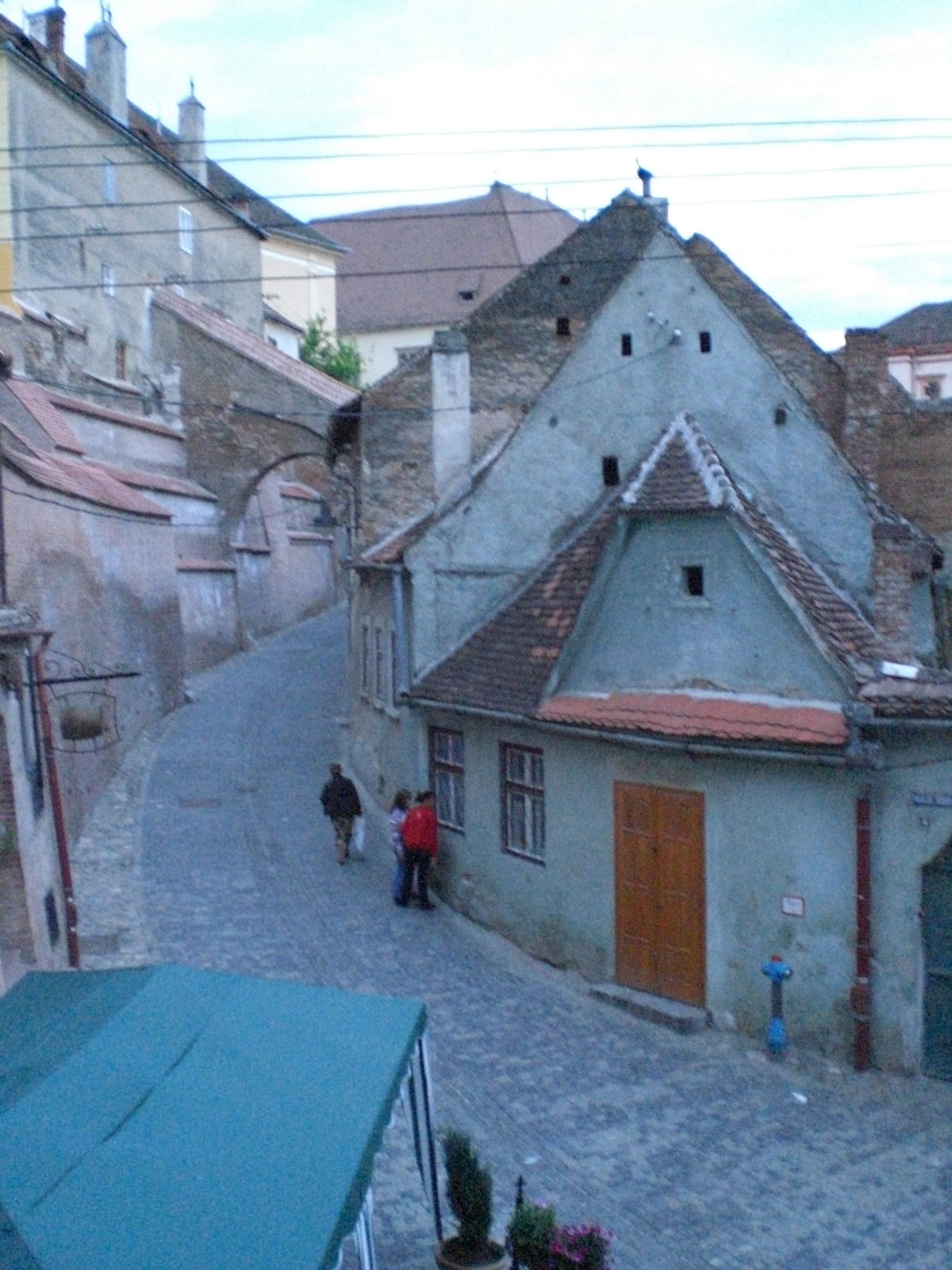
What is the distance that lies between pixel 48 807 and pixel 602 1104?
286 inches

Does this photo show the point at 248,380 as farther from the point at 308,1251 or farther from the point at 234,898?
the point at 308,1251

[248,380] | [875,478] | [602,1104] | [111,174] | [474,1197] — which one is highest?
[111,174]

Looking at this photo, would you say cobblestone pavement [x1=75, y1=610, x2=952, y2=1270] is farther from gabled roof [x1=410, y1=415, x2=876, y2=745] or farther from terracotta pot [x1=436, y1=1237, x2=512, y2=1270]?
gabled roof [x1=410, y1=415, x2=876, y2=745]

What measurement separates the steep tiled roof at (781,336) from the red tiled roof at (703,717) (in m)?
10.2

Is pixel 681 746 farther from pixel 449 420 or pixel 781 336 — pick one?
pixel 781 336

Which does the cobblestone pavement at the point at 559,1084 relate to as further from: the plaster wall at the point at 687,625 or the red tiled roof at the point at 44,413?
the red tiled roof at the point at 44,413

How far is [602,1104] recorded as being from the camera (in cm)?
1120

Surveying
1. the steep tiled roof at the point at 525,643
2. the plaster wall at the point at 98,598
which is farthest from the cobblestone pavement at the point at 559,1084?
the steep tiled roof at the point at 525,643

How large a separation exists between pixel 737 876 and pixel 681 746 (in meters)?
1.36

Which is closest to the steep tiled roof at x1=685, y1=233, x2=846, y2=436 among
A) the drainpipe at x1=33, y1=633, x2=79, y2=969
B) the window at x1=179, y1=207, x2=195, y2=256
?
the drainpipe at x1=33, y1=633, x2=79, y2=969

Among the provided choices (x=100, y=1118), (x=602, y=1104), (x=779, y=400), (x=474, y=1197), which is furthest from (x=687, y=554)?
(x=100, y=1118)

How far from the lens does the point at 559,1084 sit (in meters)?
11.6

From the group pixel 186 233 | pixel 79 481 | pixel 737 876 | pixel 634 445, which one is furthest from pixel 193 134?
pixel 737 876

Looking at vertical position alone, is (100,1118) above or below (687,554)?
below
